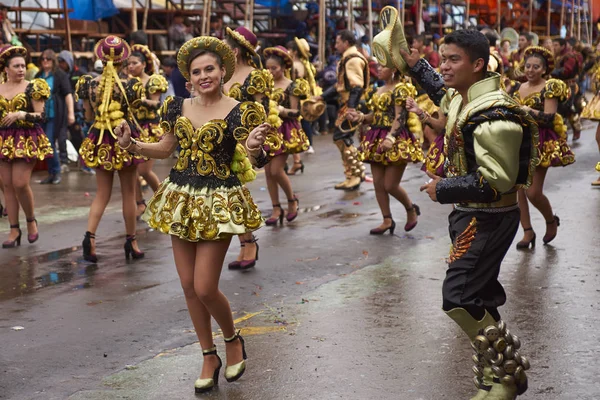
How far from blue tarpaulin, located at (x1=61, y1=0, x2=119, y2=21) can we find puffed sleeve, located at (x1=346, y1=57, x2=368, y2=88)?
320 inches

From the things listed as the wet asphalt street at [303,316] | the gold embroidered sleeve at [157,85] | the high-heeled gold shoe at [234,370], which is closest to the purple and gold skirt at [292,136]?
the wet asphalt street at [303,316]

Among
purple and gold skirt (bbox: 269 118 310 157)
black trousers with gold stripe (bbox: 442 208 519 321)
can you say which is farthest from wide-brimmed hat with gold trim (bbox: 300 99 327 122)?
black trousers with gold stripe (bbox: 442 208 519 321)

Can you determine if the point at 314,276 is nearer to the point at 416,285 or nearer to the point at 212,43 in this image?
the point at 416,285

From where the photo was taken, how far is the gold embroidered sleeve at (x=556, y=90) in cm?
906

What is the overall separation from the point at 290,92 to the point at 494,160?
22.0ft

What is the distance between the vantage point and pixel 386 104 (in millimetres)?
10281

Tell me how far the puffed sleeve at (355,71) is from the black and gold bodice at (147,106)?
316 centimetres

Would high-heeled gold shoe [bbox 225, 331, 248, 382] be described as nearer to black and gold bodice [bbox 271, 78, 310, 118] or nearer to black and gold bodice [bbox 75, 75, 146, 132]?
black and gold bodice [bbox 75, 75, 146, 132]

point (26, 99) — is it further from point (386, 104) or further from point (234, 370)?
point (234, 370)

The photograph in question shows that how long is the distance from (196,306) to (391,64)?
192cm

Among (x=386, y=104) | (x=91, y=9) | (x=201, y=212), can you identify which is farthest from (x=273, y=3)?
(x=201, y=212)

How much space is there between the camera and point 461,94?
5.18 m

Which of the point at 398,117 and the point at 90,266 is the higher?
the point at 398,117

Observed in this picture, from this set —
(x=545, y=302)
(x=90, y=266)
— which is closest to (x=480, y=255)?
(x=545, y=302)
